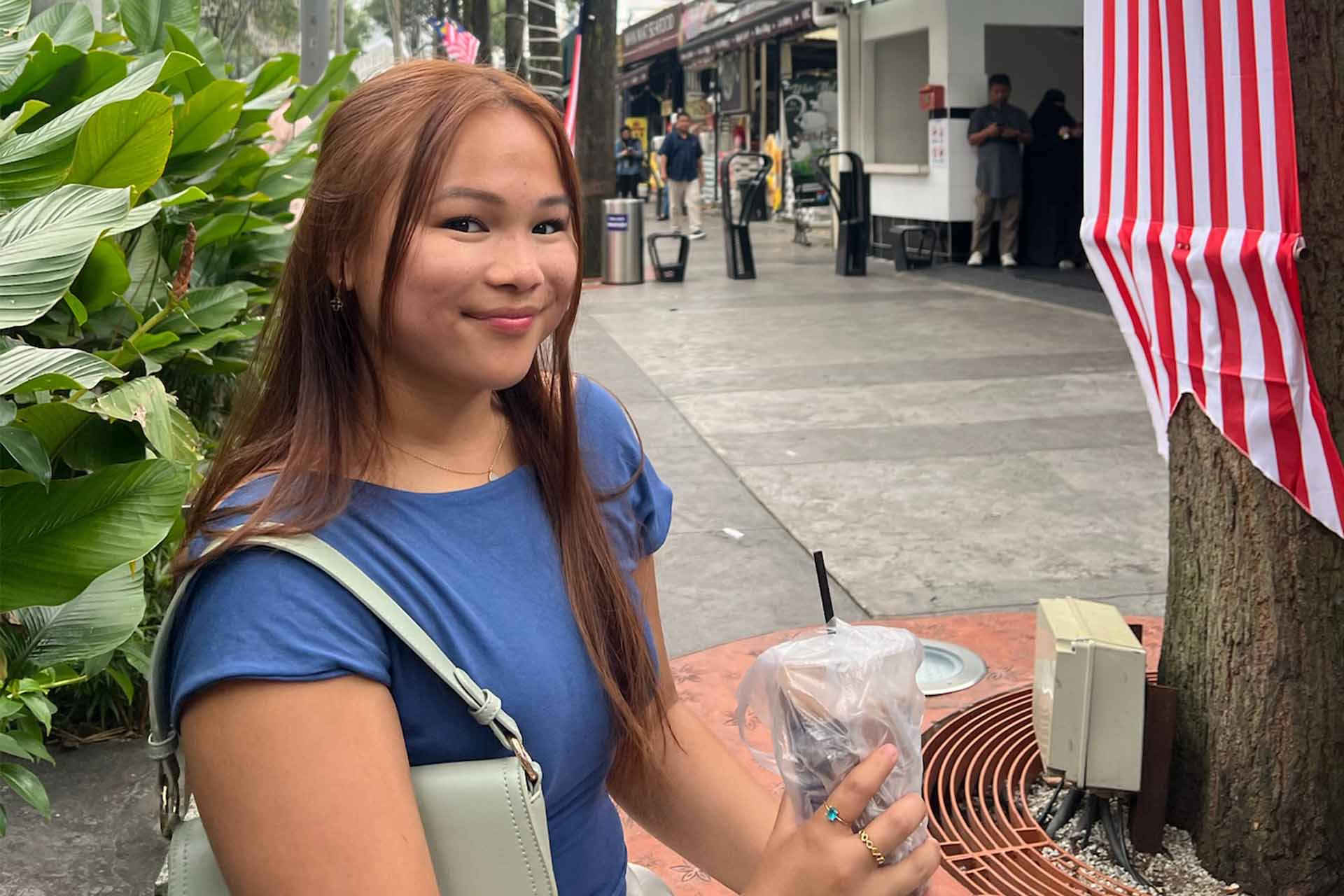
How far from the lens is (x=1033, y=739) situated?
3510 millimetres

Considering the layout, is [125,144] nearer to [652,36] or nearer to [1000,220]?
[1000,220]

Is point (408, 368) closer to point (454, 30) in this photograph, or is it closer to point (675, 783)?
point (675, 783)

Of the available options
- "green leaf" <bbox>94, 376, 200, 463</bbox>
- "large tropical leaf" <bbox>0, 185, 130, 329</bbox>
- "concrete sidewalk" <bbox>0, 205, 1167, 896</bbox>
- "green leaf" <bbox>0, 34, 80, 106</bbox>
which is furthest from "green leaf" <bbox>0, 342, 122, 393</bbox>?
"green leaf" <bbox>0, 34, 80, 106</bbox>

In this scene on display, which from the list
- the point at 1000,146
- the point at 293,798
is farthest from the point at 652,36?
the point at 293,798

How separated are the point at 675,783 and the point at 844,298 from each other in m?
12.3

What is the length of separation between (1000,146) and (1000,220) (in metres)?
1.11

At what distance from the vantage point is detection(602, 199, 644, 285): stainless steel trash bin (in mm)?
15750

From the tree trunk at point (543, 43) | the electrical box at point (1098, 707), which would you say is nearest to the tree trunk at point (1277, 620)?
the electrical box at point (1098, 707)

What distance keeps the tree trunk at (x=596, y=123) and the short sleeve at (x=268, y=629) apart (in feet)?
49.3

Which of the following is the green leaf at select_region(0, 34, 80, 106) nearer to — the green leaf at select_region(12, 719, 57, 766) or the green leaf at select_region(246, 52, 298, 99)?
the green leaf at select_region(12, 719, 57, 766)

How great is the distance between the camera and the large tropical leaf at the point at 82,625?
212 cm

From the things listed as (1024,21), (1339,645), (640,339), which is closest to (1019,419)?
(640,339)

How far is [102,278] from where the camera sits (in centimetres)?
328

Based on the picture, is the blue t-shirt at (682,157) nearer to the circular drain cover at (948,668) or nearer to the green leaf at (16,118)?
the circular drain cover at (948,668)
